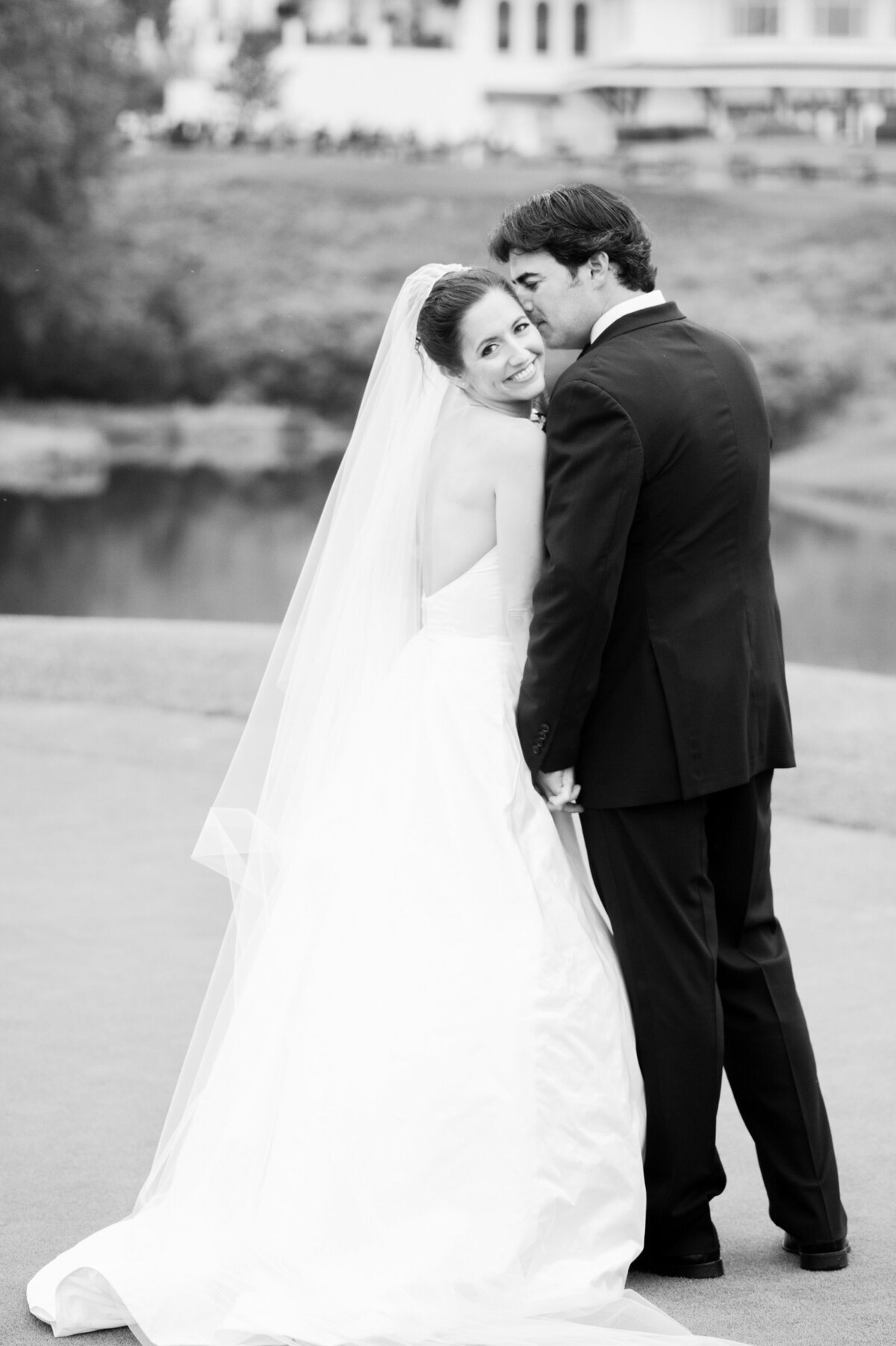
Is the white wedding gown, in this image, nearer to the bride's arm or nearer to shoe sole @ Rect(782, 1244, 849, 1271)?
the bride's arm

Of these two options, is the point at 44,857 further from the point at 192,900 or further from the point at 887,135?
the point at 887,135

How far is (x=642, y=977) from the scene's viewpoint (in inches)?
111

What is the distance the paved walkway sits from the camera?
9.60 feet

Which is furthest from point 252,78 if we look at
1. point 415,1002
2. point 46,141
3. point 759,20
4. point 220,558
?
point 415,1002

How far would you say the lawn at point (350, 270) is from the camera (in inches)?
1400

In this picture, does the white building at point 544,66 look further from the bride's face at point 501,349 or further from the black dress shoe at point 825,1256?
the black dress shoe at point 825,1256

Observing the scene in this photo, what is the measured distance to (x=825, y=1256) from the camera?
2.92m

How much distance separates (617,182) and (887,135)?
33.6ft

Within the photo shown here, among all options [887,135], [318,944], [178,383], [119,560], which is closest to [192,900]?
[318,944]

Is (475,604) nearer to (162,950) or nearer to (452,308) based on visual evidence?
(452,308)

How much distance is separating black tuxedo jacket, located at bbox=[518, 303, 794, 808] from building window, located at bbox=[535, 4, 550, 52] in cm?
5556

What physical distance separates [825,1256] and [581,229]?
1892 millimetres

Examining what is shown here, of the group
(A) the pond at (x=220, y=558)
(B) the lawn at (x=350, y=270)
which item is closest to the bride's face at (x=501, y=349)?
(A) the pond at (x=220, y=558)

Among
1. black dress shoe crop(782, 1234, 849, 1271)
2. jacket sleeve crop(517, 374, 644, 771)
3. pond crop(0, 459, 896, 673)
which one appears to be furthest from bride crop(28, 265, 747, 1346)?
pond crop(0, 459, 896, 673)
